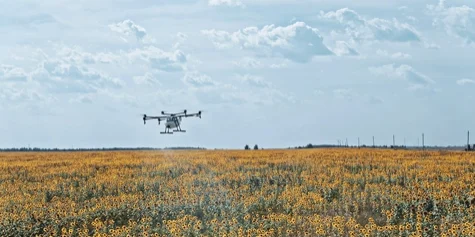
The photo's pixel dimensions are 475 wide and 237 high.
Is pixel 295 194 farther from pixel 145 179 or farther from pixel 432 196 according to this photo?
pixel 145 179

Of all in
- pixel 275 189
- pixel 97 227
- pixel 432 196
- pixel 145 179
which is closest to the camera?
pixel 97 227

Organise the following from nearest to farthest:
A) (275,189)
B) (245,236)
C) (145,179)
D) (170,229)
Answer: (245,236)
(170,229)
(275,189)
(145,179)

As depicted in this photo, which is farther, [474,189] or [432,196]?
[474,189]

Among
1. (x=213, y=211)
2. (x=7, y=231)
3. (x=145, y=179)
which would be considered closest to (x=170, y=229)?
(x=213, y=211)

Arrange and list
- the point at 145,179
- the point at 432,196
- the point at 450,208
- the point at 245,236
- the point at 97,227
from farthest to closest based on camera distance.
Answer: the point at 145,179
the point at 432,196
the point at 450,208
the point at 97,227
the point at 245,236

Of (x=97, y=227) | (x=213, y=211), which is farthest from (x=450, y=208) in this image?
(x=97, y=227)

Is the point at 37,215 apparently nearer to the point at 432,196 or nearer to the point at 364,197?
the point at 364,197
